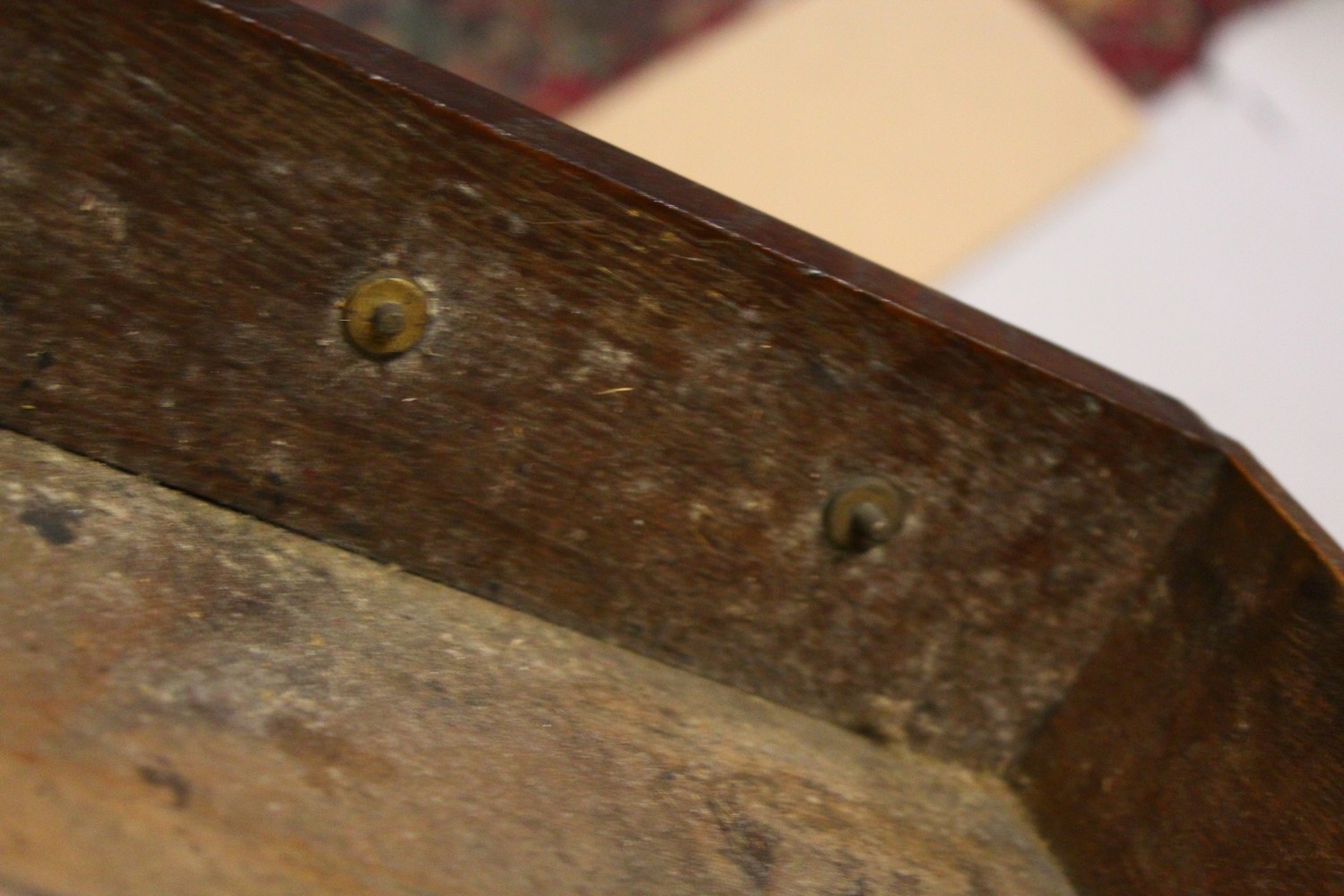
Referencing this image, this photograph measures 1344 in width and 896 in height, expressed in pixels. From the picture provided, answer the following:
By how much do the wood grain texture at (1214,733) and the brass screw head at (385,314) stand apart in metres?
0.54

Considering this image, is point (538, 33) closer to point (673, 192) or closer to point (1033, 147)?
point (1033, 147)

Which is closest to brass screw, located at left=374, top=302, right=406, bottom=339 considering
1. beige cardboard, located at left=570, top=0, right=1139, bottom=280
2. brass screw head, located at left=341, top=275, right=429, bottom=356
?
brass screw head, located at left=341, top=275, right=429, bottom=356

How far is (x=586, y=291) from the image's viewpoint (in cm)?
82

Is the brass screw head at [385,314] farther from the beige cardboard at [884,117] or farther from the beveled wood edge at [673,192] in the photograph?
the beige cardboard at [884,117]

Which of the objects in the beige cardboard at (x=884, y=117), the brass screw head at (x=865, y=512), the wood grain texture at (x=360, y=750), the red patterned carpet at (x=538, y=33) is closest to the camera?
the wood grain texture at (x=360, y=750)

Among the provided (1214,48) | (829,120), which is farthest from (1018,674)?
(1214,48)

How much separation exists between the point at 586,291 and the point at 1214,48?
87.7 inches

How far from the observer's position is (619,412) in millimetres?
854

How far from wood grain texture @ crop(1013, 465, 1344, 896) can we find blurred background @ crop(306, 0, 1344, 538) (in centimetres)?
130

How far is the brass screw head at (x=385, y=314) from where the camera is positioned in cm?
78

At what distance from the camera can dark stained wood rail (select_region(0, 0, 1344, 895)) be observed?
0.74 metres

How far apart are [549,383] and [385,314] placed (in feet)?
0.37

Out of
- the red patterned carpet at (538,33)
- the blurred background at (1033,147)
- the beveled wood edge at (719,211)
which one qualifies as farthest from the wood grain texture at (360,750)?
the red patterned carpet at (538,33)

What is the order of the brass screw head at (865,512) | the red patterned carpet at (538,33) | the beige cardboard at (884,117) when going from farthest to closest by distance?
1. the red patterned carpet at (538,33)
2. the beige cardboard at (884,117)
3. the brass screw head at (865,512)
